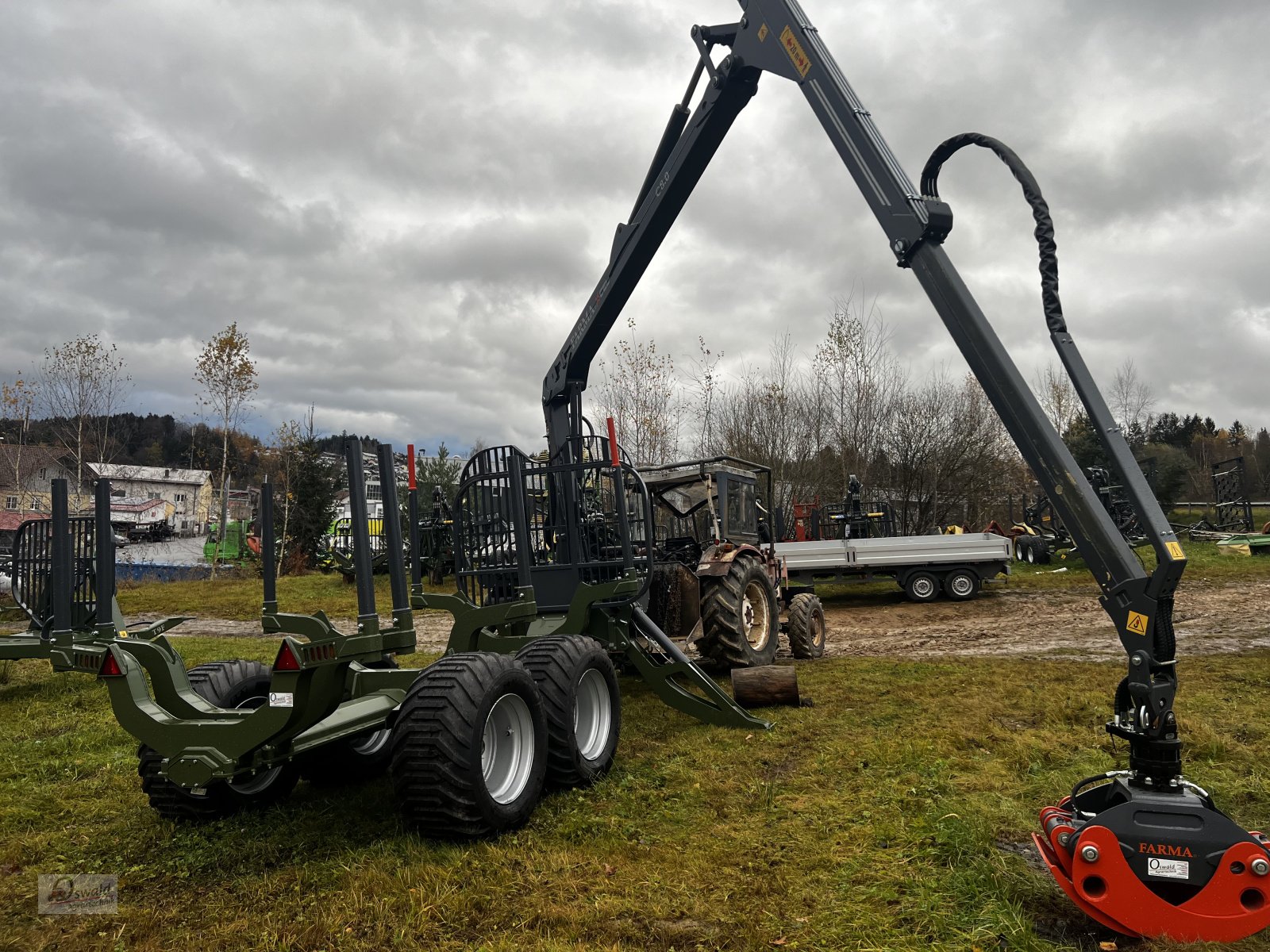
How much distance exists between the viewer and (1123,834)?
258cm

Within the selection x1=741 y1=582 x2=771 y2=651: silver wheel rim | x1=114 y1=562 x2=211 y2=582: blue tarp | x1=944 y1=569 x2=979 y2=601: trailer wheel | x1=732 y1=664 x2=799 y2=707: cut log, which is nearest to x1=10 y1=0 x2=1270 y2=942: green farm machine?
x1=732 y1=664 x2=799 y2=707: cut log

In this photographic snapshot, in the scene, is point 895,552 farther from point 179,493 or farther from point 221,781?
point 179,493

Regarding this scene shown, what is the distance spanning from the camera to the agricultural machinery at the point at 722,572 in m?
7.95

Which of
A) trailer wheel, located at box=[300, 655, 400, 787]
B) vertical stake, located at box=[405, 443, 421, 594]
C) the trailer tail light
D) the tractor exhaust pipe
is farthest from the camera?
vertical stake, located at box=[405, 443, 421, 594]

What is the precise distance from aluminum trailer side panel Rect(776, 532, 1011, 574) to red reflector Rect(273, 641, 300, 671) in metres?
13.3

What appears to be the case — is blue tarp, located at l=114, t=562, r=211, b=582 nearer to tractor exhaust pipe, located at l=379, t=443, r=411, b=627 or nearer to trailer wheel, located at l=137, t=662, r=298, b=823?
trailer wheel, located at l=137, t=662, r=298, b=823

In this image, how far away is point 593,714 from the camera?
488 centimetres

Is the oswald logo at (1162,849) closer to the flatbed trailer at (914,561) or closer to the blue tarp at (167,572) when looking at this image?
the flatbed trailer at (914,561)

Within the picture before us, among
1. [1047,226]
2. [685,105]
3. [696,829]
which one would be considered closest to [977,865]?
[696,829]

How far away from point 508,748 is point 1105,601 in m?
2.74

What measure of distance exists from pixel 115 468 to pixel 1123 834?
94.3 feet

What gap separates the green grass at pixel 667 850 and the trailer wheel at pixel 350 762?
0.29ft

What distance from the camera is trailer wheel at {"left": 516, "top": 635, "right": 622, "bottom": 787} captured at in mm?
4289

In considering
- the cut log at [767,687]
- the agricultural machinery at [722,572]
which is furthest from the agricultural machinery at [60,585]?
the agricultural machinery at [722,572]
